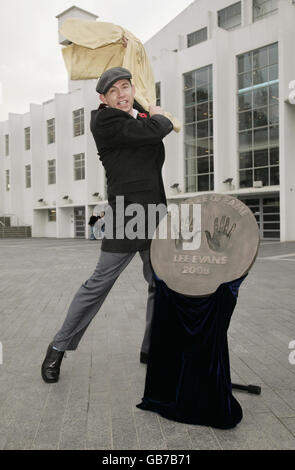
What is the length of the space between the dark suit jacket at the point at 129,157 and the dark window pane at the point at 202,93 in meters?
24.8

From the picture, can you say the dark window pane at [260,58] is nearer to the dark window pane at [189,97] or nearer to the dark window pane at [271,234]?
the dark window pane at [189,97]

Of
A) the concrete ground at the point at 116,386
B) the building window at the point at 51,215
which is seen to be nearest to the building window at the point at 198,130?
the building window at the point at 51,215

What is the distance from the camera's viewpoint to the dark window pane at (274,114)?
22998 millimetres

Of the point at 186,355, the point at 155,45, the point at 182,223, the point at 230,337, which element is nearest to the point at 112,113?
the point at 182,223

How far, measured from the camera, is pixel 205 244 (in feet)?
7.54

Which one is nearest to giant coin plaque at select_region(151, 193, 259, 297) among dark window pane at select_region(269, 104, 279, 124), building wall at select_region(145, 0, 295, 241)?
building wall at select_region(145, 0, 295, 241)

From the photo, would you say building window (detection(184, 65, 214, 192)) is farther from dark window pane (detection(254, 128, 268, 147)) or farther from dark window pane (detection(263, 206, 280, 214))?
dark window pane (detection(263, 206, 280, 214))

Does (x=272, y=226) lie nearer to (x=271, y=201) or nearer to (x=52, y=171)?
(x=271, y=201)

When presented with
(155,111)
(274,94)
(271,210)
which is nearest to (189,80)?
(274,94)

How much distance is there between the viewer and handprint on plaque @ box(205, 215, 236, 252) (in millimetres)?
2254

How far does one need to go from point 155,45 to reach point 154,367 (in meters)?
38.5

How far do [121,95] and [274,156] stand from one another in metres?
22.0

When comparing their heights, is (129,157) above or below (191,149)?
below
